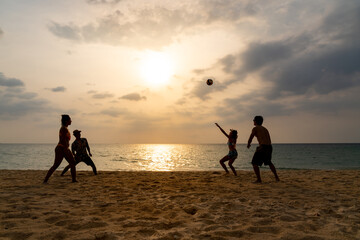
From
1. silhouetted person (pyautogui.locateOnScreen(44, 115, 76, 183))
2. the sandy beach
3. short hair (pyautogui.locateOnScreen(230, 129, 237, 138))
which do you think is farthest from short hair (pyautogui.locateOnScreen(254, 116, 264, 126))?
silhouetted person (pyautogui.locateOnScreen(44, 115, 76, 183))

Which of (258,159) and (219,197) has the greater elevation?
(258,159)

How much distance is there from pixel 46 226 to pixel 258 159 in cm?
634

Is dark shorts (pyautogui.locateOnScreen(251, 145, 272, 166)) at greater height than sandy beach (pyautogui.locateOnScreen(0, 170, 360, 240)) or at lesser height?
greater

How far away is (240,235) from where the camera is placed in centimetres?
325

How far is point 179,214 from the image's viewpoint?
420 cm

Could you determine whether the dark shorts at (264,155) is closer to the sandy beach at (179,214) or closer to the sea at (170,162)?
the sandy beach at (179,214)

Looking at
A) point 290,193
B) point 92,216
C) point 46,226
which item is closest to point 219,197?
point 290,193

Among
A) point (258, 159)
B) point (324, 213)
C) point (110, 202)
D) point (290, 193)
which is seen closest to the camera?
point (324, 213)

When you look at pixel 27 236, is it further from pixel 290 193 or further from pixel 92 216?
pixel 290 193

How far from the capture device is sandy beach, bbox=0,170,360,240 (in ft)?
10.8

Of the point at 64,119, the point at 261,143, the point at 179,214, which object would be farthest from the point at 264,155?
the point at 64,119

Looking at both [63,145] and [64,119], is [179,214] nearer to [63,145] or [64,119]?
[63,145]

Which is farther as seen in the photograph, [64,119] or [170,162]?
[170,162]

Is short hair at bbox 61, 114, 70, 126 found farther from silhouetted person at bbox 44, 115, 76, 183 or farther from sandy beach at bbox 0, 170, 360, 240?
sandy beach at bbox 0, 170, 360, 240
